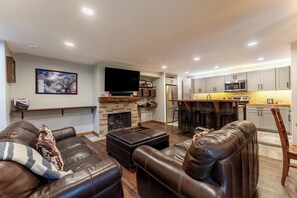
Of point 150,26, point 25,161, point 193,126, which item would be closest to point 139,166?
point 25,161

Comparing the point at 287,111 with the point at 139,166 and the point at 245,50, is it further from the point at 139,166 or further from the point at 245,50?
the point at 139,166

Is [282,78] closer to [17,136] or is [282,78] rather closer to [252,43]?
[252,43]

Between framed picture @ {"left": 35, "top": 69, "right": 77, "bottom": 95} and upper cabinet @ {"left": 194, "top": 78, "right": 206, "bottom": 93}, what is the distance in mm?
5356

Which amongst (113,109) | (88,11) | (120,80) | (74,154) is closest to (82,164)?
(74,154)

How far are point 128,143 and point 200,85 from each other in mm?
5420

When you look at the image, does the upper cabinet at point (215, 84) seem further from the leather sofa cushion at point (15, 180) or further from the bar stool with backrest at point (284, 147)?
the leather sofa cushion at point (15, 180)

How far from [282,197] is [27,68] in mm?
5666

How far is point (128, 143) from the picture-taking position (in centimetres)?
240

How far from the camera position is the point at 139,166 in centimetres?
154

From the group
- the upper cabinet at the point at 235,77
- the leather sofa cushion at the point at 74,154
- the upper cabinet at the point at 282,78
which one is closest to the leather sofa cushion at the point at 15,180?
the leather sofa cushion at the point at 74,154

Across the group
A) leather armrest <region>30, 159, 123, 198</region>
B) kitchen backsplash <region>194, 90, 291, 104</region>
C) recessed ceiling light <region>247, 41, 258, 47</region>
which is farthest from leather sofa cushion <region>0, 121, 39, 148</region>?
kitchen backsplash <region>194, 90, 291, 104</region>

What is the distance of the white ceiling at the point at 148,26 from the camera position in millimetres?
1821

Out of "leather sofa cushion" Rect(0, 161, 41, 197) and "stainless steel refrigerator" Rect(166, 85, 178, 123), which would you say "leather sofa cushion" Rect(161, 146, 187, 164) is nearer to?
"leather sofa cushion" Rect(0, 161, 41, 197)

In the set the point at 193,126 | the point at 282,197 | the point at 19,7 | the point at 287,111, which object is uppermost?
the point at 19,7
